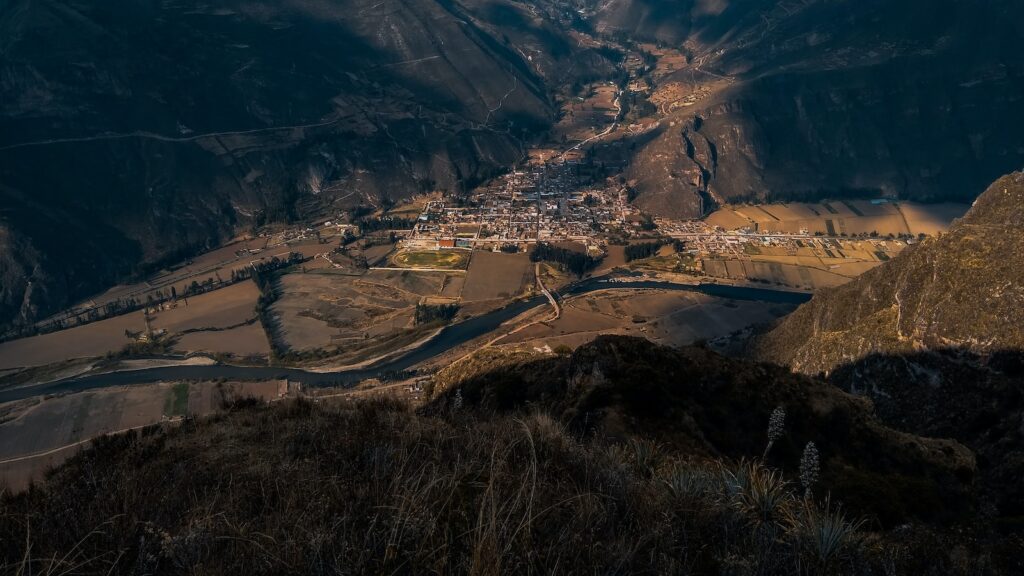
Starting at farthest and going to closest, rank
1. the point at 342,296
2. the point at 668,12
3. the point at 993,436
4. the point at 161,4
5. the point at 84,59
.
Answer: the point at 668,12 → the point at 161,4 → the point at 84,59 → the point at 342,296 → the point at 993,436

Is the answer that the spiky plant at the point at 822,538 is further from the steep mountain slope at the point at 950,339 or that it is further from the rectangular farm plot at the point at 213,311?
the rectangular farm plot at the point at 213,311

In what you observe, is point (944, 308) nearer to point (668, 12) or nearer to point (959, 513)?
point (959, 513)

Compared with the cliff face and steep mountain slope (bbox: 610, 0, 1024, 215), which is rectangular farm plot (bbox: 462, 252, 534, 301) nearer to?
the cliff face

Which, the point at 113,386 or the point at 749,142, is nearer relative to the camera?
the point at 113,386

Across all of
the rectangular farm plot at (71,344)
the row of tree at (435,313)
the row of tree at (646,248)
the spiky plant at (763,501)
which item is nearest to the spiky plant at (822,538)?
the spiky plant at (763,501)

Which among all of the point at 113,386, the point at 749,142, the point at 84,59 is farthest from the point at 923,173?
the point at 84,59

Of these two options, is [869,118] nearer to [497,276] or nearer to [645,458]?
[497,276]

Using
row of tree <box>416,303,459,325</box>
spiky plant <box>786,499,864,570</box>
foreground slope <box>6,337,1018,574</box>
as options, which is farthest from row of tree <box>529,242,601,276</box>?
spiky plant <box>786,499,864,570</box>
